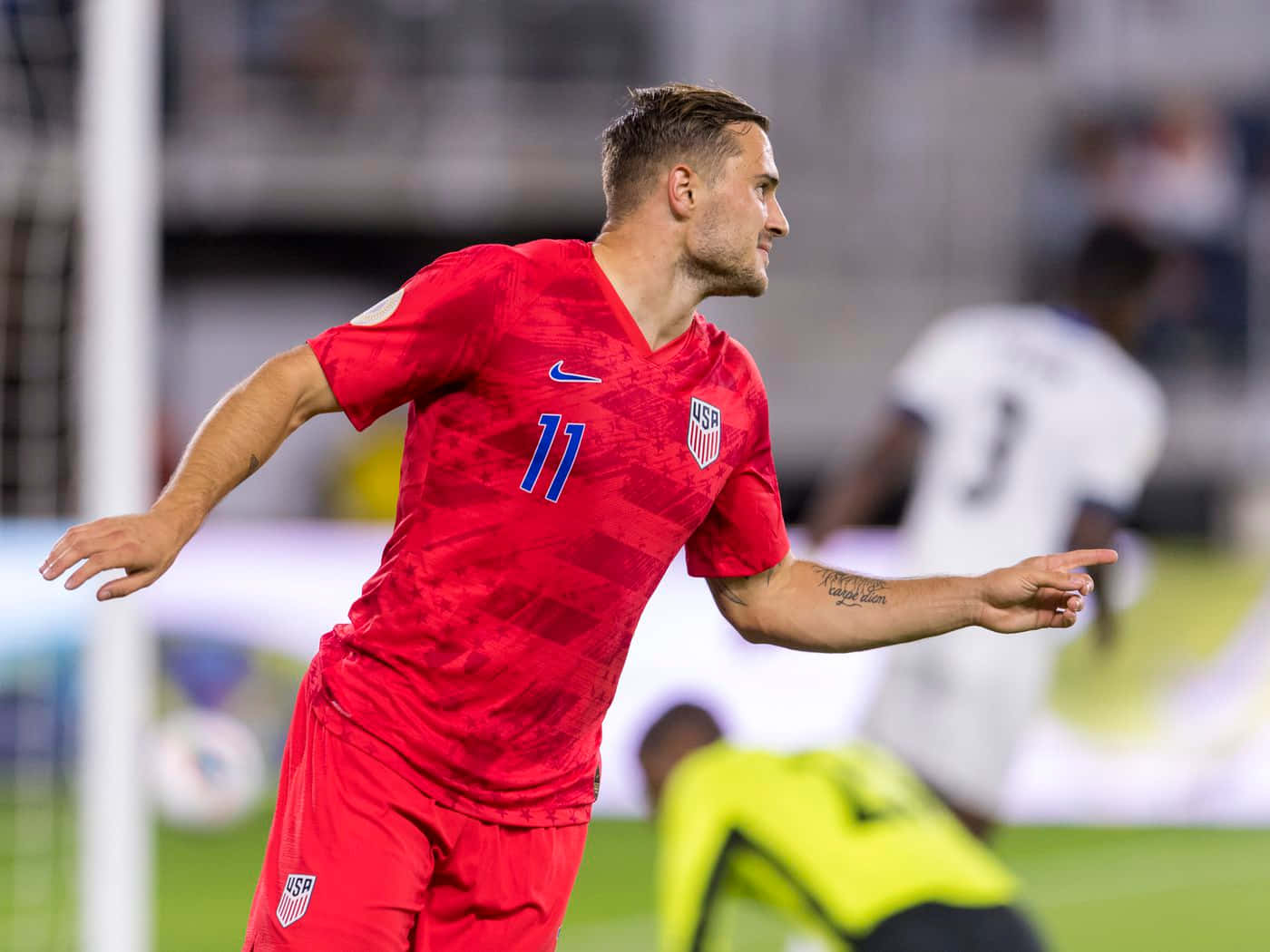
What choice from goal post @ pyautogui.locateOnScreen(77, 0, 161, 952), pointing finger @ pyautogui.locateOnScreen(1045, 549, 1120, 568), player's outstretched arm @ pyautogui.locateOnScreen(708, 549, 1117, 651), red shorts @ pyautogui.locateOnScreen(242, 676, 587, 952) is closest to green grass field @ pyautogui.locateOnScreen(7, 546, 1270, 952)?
goal post @ pyautogui.locateOnScreen(77, 0, 161, 952)

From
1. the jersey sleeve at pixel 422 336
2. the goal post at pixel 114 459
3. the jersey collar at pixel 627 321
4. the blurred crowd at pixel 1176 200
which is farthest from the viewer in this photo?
the blurred crowd at pixel 1176 200

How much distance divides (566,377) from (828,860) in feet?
6.40

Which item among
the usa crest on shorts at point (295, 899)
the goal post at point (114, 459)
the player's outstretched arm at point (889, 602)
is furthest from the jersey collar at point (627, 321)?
the goal post at point (114, 459)

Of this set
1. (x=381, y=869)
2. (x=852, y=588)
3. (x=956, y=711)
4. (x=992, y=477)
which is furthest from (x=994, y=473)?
(x=381, y=869)

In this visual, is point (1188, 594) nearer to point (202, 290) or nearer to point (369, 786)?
point (369, 786)

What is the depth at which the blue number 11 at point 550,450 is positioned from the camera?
321 cm

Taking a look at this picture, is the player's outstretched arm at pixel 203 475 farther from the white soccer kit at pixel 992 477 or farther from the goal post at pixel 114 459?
the white soccer kit at pixel 992 477

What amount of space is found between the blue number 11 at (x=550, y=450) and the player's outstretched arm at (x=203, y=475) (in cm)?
36

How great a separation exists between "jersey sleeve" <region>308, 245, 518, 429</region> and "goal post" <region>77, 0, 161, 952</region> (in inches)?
102

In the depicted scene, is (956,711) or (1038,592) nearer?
(1038,592)

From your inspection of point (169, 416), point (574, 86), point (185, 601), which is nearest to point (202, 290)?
point (169, 416)

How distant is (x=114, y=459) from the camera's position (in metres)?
5.54

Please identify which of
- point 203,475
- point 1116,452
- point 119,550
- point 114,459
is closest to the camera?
point 119,550

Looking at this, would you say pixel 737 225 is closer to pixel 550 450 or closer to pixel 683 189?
pixel 683 189
